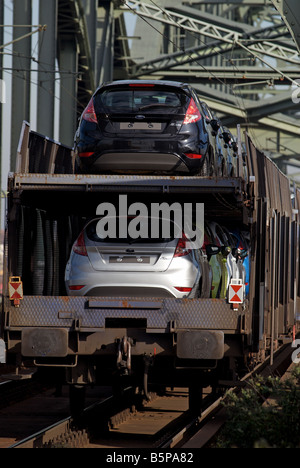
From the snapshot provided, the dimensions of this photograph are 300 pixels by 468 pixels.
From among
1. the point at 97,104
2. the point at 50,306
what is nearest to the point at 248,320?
the point at 50,306

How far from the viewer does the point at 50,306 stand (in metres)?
11.3

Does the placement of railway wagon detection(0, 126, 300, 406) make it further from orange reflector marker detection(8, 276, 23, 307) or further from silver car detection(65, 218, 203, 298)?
silver car detection(65, 218, 203, 298)

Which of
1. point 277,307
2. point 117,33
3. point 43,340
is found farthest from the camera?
point 117,33

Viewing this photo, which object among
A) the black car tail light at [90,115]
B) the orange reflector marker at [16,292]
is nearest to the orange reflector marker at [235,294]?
the orange reflector marker at [16,292]

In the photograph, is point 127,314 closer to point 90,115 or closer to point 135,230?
point 135,230

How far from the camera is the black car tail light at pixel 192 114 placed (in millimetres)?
12617

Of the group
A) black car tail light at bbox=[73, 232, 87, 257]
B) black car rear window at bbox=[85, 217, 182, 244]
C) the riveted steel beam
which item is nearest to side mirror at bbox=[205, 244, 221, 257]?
black car rear window at bbox=[85, 217, 182, 244]

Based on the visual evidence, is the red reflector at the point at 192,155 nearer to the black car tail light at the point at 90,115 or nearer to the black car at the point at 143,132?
the black car at the point at 143,132

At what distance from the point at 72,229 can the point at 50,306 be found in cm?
344

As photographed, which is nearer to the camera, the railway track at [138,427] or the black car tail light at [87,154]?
the railway track at [138,427]

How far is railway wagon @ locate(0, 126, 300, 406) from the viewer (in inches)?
436

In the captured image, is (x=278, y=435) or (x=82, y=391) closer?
(x=278, y=435)

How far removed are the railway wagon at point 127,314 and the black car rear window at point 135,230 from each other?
1.18ft
